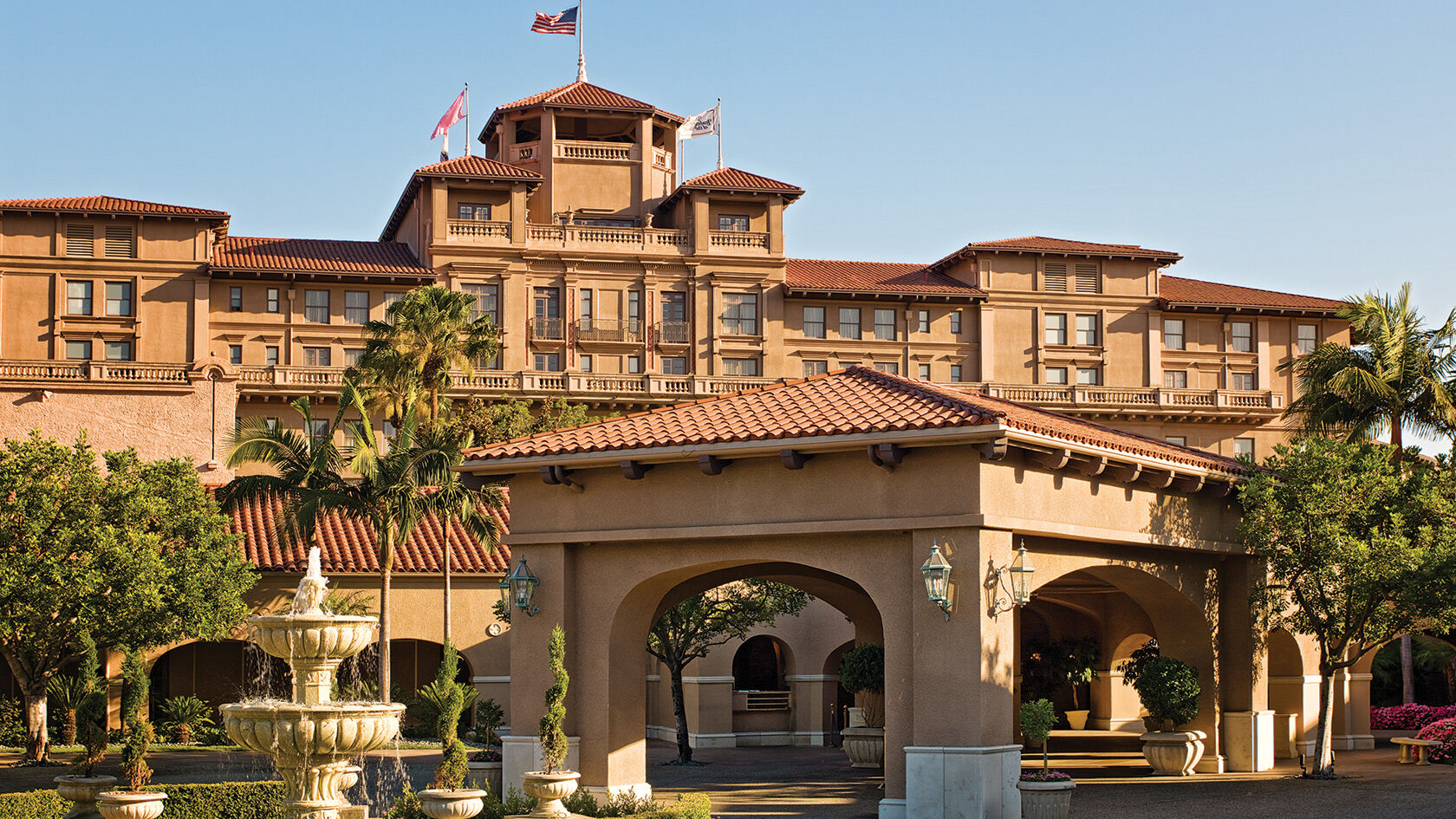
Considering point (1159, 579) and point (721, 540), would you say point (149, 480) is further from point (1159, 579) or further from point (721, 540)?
point (1159, 579)

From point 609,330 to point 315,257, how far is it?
13185 millimetres

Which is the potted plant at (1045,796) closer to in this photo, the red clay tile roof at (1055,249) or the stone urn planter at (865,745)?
the stone urn planter at (865,745)

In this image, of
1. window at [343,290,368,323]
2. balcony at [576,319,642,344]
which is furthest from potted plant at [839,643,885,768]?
window at [343,290,368,323]

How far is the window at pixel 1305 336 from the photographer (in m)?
77.6

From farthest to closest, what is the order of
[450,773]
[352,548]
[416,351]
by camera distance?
[416,351] → [352,548] → [450,773]

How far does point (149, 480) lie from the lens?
36344 millimetres

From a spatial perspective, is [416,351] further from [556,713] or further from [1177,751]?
[1177,751]

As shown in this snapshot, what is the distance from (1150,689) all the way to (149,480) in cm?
2313

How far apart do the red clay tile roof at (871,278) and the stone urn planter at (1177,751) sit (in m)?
47.0

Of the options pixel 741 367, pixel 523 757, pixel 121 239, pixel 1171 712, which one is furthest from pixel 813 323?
pixel 523 757

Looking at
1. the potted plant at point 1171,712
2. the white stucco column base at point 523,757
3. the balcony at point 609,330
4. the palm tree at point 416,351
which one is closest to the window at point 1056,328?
the balcony at point 609,330

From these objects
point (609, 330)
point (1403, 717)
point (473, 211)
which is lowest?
point (1403, 717)

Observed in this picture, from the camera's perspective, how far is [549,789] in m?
20.3

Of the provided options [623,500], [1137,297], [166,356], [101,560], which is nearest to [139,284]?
[166,356]
